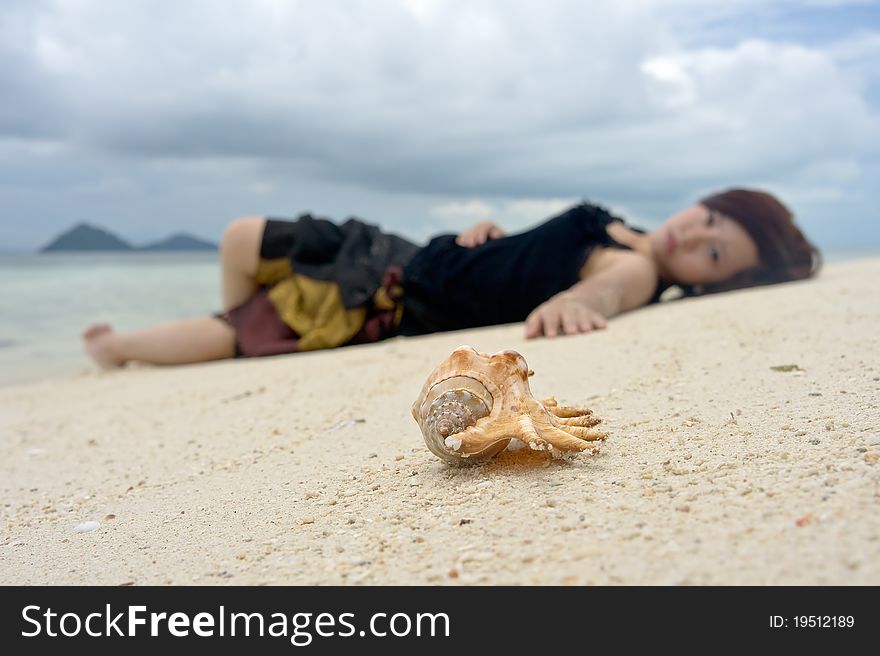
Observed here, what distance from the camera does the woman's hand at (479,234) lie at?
4532 mm

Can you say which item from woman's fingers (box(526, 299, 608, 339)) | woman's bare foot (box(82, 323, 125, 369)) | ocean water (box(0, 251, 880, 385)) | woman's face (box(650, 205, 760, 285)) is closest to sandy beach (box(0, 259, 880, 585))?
woman's fingers (box(526, 299, 608, 339))

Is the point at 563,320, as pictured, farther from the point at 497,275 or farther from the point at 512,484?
the point at 512,484

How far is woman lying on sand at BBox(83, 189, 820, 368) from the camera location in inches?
171

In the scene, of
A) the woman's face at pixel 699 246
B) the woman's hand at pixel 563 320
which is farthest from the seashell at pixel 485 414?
the woman's face at pixel 699 246

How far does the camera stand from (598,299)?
3.83 m

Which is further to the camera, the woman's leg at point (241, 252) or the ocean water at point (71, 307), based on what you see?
the ocean water at point (71, 307)

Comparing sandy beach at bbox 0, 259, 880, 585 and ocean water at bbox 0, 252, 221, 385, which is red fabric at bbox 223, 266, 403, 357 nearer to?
sandy beach at bbox 0, 259, 880, 585

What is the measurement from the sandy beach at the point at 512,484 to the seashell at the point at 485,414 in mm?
63

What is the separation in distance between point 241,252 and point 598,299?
7.73 feet

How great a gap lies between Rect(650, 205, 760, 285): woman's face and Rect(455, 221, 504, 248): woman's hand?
40.6 inches

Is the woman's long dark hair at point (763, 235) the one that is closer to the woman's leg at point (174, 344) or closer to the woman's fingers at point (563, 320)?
the woman's fingers at point (563, 320)

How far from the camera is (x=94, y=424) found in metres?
2.95

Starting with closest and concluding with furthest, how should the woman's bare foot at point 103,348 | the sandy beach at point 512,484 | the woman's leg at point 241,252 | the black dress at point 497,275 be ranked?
the sandy beach at point 512,484, the black dress at point 497,275, the woman's leg at point 241,252, the woman's bare foot at point 103,348

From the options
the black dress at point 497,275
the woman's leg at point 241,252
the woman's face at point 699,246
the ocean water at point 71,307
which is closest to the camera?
the black dress at point 497,275
